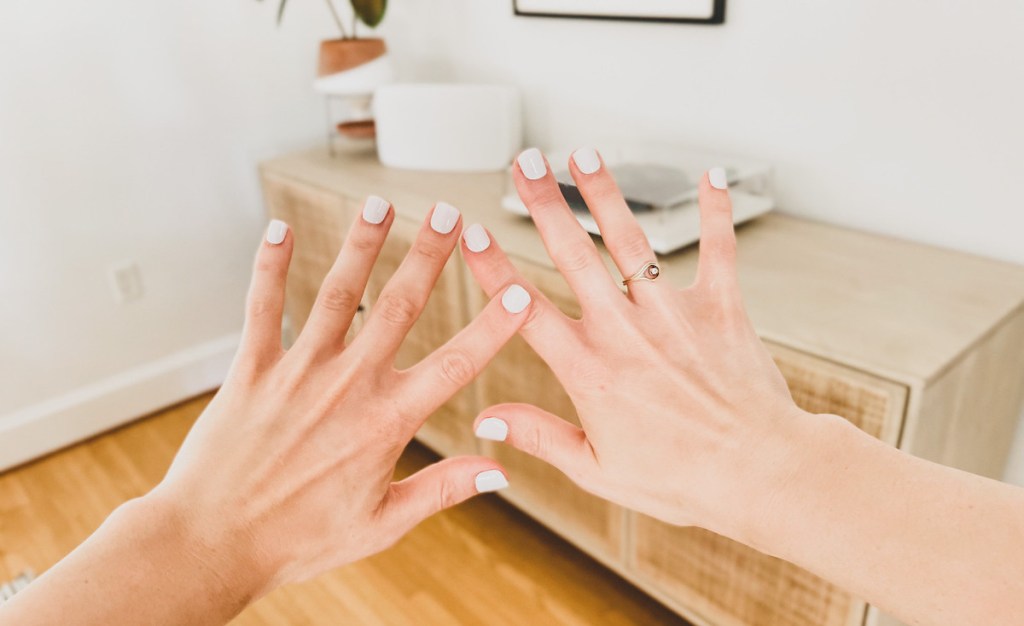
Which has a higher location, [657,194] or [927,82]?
[927,82]

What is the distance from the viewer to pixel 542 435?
31.0 inches

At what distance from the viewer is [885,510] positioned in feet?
2.01

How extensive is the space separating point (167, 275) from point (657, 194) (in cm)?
166

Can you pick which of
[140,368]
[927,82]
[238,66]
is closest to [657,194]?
[927,82]

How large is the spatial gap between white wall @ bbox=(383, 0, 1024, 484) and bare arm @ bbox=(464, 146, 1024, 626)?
75 centimetres

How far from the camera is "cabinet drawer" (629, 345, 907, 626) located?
978mm

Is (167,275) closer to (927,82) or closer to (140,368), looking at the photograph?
(140,368)

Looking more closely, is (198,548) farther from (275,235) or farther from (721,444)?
(721,444)

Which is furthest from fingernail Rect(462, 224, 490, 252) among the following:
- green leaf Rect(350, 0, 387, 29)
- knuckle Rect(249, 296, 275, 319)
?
green leaf Rect(350, 0, 387, 29)

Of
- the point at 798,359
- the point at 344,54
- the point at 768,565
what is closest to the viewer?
the point at 798,359

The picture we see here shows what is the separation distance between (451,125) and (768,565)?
4.31 ft

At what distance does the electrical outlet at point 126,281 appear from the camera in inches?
86.1

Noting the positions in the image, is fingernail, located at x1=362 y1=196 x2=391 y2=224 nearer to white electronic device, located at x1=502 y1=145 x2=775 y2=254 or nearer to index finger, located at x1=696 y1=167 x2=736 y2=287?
index finger, located at x1=696 y1=167 x2=736 y2=287

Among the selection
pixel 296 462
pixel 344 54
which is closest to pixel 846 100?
pixel 296 462
